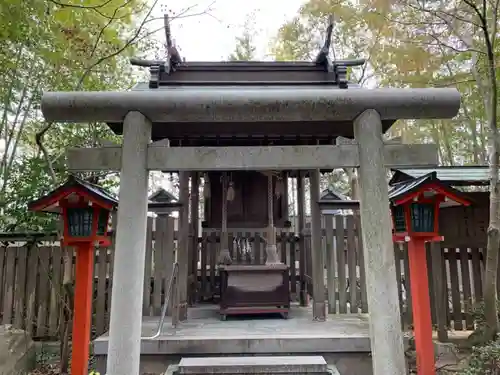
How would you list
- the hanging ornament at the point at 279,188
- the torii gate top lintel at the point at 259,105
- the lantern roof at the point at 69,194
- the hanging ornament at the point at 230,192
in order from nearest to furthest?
1. the torii gate top lintel at the point at 259,105
2. the lantern roof at the point at 69,194
3. the hanging ornament at the point at 230,192
4. the hanging ornament at the point at 279,188

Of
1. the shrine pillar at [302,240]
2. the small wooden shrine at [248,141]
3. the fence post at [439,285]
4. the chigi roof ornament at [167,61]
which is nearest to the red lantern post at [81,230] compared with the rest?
the small wooden shrine at [248,141]

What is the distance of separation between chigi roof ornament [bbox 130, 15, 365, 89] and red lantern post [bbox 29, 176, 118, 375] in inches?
70.6

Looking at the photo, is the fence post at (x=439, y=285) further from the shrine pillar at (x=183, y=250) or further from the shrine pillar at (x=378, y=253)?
the shrine pillar at (x=183, y=250)

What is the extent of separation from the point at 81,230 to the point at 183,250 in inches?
86.7

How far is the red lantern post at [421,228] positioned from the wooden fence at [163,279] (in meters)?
1.50

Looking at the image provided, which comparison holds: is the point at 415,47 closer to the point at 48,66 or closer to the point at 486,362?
the point at 486,362

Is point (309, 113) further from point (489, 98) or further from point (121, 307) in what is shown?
point (489, 98)

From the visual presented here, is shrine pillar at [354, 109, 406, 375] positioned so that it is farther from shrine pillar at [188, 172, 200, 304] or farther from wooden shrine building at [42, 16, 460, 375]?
shrine pillar at [188, 172, 200, 304]

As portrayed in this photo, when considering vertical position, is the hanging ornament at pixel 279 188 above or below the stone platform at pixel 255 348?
above

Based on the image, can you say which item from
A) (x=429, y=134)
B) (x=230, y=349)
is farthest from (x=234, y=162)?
(x=429, y=134)

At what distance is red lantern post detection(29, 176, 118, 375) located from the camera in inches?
169

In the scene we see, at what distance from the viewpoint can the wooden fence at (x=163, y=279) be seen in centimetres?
601

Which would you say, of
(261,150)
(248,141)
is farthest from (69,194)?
(248,141)

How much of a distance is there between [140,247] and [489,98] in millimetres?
5800
